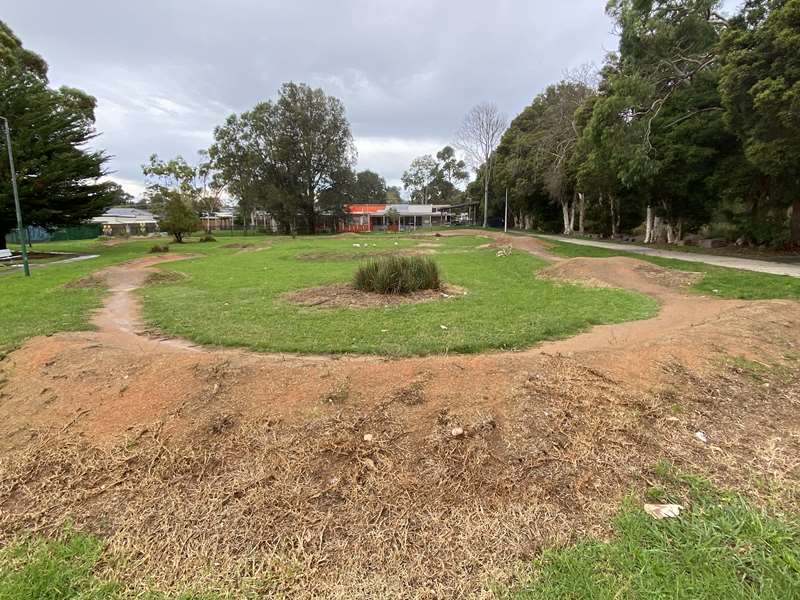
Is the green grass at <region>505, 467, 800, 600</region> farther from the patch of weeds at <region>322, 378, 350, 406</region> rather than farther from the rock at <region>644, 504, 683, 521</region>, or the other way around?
the patch of weeds at <region>322, 378, 350, 406</region>

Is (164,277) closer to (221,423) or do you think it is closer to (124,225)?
(221,423)

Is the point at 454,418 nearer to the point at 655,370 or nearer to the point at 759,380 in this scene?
the point at 655,370

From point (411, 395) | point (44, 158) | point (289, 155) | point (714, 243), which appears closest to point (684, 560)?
point (411, 395)

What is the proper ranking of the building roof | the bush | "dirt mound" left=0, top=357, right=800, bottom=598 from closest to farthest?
"dirt mound" left=0, top=357, right=800, bottom=598, the bush, the building roof

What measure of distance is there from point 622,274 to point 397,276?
20.6 ft

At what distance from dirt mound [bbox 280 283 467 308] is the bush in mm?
158

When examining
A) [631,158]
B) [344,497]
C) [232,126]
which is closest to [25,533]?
[344,497]

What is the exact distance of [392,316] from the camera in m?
6.97

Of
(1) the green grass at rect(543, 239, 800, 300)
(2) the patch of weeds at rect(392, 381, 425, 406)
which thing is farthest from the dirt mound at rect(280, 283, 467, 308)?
(1) the green grass at rect(543, 239, 800, 300)

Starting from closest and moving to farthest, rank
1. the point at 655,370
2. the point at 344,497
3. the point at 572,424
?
the point at 344,497 → the point at 572,424 → the point at 655,370

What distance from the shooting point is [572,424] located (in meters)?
3.03

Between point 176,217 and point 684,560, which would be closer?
point 684,560

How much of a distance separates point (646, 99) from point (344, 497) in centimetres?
1853

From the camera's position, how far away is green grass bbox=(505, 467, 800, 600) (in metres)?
1.80
